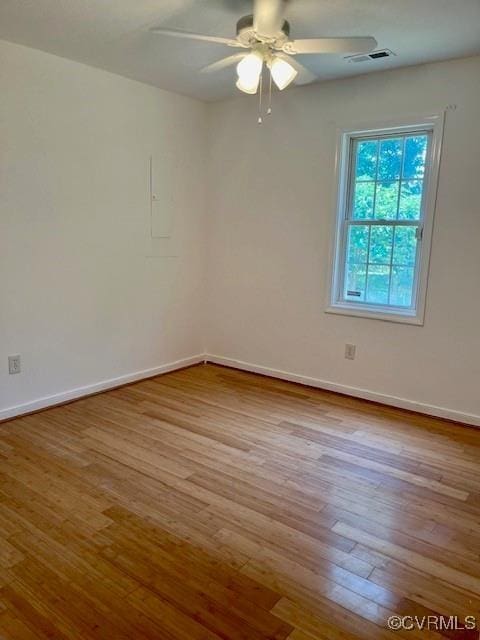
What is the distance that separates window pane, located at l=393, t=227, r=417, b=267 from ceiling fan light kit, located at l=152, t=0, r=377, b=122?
1.40 meters

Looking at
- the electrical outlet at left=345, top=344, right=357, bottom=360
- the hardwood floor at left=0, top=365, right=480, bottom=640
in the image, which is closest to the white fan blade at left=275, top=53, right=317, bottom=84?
the electrical outlet at left=345, top=344, right=357, bottom=360

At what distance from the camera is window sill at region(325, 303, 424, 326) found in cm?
337

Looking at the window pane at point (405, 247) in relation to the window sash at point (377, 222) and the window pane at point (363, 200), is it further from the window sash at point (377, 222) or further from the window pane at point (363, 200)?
the window pane at point (363, 200)

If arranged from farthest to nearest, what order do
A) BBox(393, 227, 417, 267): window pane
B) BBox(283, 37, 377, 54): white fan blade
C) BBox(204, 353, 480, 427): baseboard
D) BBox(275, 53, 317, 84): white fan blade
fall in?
BBox(393, 227, 417, 267): window pane
BBox(204, 353, 480, 427): baseboard
BBox(275, 53, 317, 84): white fan blade
BBox(283, 37, 377, 54): white fan blade

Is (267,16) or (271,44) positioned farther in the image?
(271,44)

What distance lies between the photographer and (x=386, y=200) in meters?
3.47

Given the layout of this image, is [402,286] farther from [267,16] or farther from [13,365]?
[13,365]

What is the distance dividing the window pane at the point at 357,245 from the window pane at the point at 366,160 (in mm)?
398

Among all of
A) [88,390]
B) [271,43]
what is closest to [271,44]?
[271,43]

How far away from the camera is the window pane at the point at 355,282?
3678 mm

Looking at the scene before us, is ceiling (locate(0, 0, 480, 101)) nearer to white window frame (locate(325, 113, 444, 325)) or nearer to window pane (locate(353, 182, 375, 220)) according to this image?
white window frame (locate(325, 113, 444, 325))

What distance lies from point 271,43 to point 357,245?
178 centimetres

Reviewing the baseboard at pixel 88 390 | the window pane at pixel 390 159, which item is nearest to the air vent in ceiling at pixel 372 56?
the window pane at pixel 390 159

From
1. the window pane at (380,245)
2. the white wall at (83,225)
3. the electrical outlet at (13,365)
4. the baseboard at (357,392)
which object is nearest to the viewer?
the white wall at (83,225)
